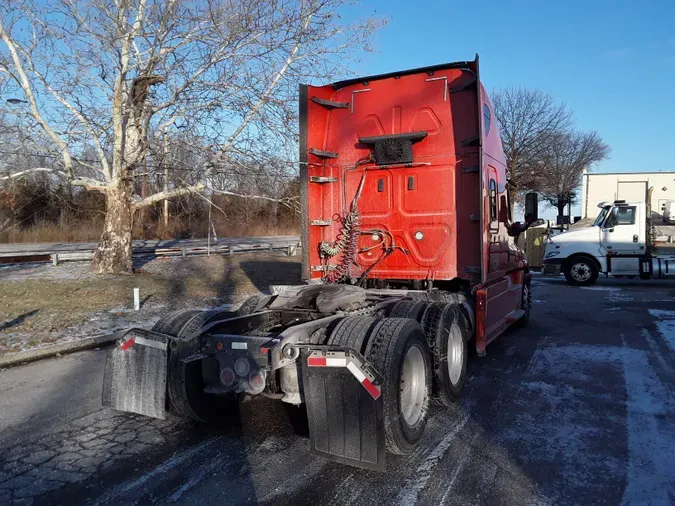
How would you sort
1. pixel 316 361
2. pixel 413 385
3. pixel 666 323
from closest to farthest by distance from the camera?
pixel 316 361 < pixel 413 385 < pixel 666 323

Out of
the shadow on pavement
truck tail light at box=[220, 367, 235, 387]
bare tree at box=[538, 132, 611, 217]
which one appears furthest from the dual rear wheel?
bare tree at box=[538, 132, 611, 217]

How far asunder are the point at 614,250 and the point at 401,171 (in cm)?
1259

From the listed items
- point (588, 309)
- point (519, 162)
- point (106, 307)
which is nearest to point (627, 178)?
point (519, 162)

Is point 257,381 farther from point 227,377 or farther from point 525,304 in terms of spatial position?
point 525,304

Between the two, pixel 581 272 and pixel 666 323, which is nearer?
pixel 666 323

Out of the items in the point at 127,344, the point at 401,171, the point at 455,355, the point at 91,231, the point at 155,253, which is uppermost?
the point at 401,171

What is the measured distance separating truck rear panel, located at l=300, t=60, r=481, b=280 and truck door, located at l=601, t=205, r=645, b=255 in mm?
12264

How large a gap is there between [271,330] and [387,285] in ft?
7.45

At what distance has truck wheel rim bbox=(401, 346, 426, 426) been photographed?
436 centimetres

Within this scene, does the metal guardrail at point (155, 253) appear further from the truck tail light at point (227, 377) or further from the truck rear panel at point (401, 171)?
the truck tail light at point (227, 377)

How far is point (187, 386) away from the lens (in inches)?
176

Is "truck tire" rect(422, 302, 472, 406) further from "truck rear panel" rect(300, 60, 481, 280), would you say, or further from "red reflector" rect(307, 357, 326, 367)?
"red reflector" rect(307, 357, 326, 367)

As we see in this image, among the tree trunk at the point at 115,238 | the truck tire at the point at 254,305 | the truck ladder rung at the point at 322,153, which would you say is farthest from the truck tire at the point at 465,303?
the tree trunk at the point at 115,238

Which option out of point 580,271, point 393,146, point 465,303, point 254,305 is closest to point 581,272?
point 580,271
